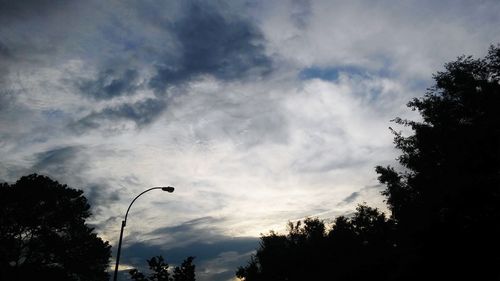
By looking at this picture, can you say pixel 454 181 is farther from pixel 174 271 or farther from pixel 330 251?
pixel 330 251

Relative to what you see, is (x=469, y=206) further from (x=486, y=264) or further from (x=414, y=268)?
(x=414, y=268)

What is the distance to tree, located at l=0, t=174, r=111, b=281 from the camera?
3709cm

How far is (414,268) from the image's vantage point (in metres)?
27.4

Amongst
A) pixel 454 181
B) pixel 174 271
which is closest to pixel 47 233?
pixel 174 271

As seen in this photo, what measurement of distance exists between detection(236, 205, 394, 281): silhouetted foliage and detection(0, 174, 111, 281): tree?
94.1ft

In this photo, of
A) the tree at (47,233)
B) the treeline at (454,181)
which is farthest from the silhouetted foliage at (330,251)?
the tree at (47,233)

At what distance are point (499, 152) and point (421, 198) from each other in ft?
23.2

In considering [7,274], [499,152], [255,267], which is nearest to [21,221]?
[7,274]

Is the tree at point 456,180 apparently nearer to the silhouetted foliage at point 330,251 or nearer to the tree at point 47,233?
the silhouetted foliage at point 330,251

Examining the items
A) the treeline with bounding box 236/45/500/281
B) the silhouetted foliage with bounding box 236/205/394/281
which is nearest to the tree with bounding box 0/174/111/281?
the silhouetted foliage with bounding box 236/205/394/281

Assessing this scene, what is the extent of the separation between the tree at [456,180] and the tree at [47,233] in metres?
37.0

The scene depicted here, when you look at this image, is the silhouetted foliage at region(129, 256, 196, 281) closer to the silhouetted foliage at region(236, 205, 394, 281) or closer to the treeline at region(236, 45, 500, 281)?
the treeline at region(236, 45, 500, 281)

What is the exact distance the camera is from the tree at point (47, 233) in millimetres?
37094

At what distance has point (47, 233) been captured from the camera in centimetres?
4003
